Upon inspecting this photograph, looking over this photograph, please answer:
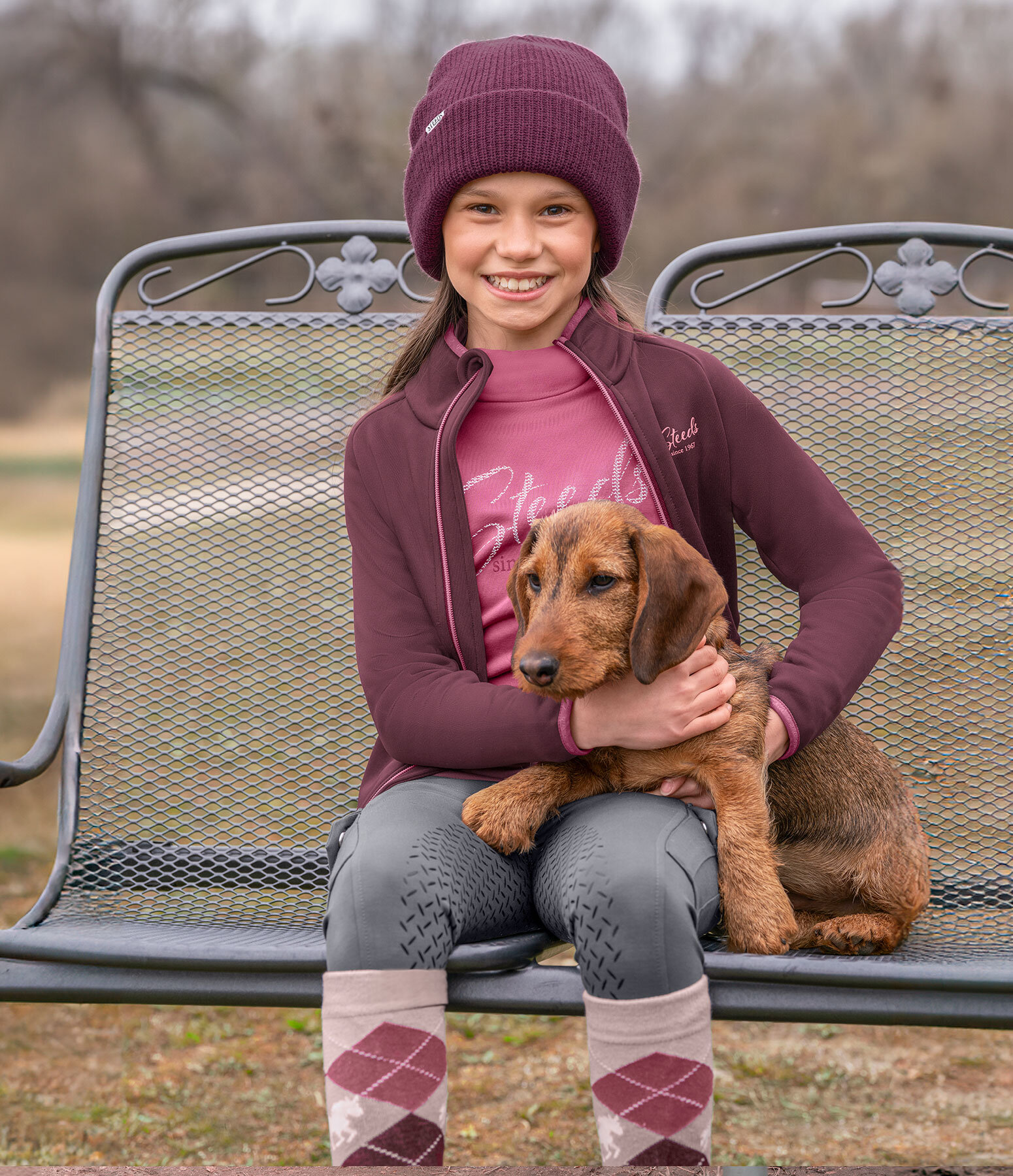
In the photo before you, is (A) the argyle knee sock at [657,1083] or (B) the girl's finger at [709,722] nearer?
(A) the argyle knee sock at [657,1083]

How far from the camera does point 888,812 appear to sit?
7.75 ft

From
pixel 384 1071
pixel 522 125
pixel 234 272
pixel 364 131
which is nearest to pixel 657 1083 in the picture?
pixel 384 1071

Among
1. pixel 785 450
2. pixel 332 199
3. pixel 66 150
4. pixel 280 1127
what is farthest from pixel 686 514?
pixel 66 150

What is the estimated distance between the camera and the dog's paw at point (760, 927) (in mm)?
2008

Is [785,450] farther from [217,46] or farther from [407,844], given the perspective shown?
[217,46]

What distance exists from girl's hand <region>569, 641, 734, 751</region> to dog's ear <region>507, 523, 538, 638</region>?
170 millimetres

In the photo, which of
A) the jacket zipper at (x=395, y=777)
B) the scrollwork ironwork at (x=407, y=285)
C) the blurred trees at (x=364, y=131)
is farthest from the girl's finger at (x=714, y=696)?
the blurred trees at (x=364, y=131)

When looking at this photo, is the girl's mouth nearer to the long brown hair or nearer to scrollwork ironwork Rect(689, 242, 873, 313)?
the long brown hair

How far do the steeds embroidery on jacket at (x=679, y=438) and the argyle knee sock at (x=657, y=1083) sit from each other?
101 cm

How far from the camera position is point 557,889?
1977 mm

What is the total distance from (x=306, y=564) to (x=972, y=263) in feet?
5.97

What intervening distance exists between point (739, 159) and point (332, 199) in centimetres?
283

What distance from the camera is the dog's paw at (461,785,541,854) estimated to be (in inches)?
81.1

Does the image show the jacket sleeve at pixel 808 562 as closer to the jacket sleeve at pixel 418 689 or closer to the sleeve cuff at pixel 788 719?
the sleeve cuff at pixel 788 719
